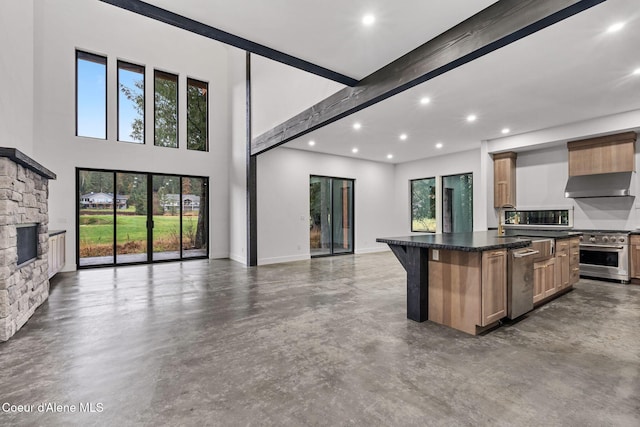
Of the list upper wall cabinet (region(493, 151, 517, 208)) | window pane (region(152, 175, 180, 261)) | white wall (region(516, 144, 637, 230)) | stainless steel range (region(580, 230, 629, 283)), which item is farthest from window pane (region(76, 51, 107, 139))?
stainless steel range (region(580, 230, 629, 283))

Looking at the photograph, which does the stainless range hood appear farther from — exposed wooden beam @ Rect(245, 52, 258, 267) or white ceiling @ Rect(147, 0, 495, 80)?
exposed wooden beam @ Rect(245, 52, 258, 267)

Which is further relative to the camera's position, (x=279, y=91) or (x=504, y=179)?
(x=504, y=179)

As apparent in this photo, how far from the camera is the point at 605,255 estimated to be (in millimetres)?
5184

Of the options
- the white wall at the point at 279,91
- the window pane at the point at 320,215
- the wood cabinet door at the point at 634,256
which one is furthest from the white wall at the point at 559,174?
the white wall at the point at 279,91

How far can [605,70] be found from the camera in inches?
138

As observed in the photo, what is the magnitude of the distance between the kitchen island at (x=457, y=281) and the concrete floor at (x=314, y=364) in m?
0.19

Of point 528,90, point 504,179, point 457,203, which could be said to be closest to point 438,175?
point 457,203

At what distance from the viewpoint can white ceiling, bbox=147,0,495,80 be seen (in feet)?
8.04

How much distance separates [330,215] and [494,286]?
5864mm

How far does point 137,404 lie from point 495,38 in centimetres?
376

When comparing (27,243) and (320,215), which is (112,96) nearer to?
(27,243)

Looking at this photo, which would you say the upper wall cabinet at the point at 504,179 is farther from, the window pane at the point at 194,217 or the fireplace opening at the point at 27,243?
the fireplace opening at the point at 27,243

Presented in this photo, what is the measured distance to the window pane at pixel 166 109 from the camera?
766cm

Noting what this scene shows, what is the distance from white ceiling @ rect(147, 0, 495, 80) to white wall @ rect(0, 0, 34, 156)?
13.9 feet
